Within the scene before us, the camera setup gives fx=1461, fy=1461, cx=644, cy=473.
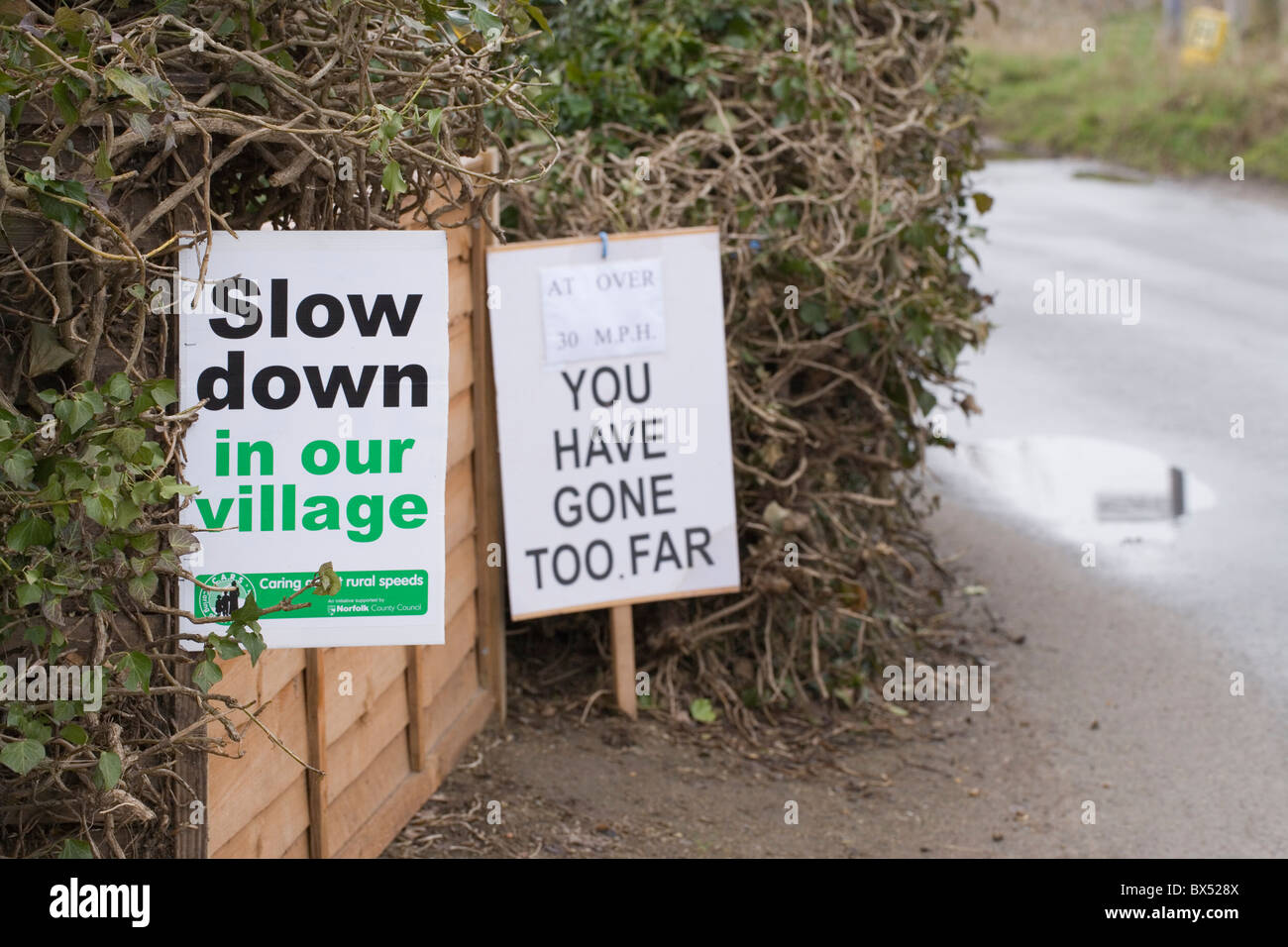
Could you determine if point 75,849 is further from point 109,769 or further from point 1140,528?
point 1140,528

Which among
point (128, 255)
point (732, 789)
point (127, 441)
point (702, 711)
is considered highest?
point (128, 255)

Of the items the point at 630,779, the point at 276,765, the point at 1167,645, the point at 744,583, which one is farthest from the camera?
the point at 1167,645

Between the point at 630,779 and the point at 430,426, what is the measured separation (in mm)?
2266

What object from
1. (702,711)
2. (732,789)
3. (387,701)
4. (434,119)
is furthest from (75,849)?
(702,711)

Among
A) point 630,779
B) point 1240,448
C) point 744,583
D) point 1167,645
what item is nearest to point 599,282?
point 744,583

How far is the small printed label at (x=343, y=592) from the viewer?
9.12 feet

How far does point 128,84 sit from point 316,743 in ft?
6.08

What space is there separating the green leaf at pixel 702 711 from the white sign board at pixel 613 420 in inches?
18.5

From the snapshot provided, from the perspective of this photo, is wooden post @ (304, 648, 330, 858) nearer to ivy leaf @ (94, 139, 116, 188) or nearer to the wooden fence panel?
the wooden fence panel

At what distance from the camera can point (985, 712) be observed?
5.48m

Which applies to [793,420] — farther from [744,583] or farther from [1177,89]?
[1177,89]

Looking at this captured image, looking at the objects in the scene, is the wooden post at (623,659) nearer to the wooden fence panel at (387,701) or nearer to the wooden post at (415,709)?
the wooden fence panel at (387,701)

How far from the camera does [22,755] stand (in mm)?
2359

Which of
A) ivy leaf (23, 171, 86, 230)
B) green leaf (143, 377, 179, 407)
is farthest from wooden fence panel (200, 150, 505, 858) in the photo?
ivy leaf (23, 171, 86, 230)
